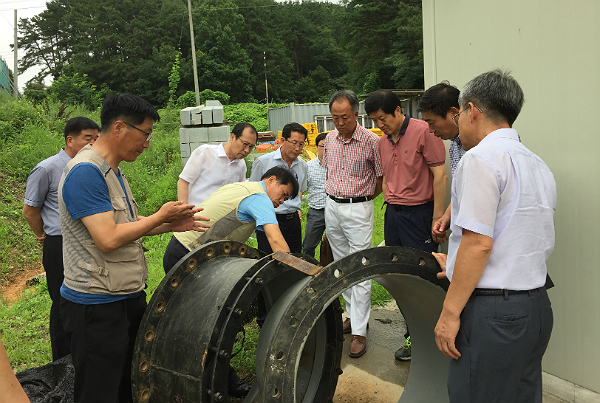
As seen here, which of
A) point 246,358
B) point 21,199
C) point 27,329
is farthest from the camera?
point 21,199

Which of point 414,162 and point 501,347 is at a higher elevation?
point 414,162

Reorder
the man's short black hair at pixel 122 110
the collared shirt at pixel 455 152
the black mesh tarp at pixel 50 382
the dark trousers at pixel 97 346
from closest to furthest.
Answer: the dark trousers at pixel 97 346, the man's short black hair at pixel 122 110, the black mesh tarp at pixel 50 382, the collared shirt at pixel 455 152

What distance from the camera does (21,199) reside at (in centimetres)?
903

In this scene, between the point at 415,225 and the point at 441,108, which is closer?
the point at 441,108

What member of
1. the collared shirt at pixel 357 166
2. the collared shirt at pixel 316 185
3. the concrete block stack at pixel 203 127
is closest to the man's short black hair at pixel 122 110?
the collared shirt at pixel 357 166

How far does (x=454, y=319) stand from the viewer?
2004 millimetres

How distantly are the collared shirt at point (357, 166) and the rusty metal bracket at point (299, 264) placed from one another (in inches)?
81.5

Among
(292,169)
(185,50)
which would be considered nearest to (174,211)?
(292,169)

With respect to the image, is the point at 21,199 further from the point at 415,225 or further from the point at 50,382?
the point at 415,225

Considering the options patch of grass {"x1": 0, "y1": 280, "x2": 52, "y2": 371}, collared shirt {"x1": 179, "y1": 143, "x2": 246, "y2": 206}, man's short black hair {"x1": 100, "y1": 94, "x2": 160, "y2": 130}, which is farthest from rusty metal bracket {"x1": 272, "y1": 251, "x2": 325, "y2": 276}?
patch of grass {"x1": 0, "y1": 280, "x2": 52, "y2": 371}

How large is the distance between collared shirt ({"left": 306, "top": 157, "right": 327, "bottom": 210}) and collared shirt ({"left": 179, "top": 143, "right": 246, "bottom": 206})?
1141 mm

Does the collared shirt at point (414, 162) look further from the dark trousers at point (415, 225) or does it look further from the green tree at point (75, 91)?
the green tree at point (75, 91)

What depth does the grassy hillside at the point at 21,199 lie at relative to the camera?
4934 millimetres

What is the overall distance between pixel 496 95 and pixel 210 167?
11.0 feet
